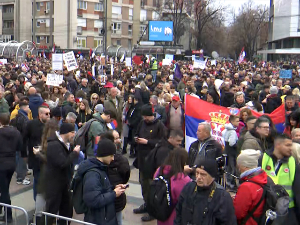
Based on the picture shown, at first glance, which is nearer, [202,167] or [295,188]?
[202,167]

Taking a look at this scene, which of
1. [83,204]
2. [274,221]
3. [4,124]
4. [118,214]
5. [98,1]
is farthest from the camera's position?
[98,1]

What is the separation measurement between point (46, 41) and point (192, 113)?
2282 inches

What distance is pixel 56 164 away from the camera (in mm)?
5648

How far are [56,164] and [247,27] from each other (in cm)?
7525

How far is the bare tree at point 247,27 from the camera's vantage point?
75.8 m

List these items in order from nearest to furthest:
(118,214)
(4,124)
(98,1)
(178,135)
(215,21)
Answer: (118,214), (178,135), (4,124), (98,1), (215,21)

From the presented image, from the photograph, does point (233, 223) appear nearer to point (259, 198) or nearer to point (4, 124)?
point (259, 198)

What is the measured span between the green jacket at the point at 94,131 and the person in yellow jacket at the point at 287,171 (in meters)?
3.08

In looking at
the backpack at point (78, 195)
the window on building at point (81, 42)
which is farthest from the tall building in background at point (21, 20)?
the backpack at point (78, 195)

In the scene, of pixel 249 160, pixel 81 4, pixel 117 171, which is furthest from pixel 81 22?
pixel 249 160

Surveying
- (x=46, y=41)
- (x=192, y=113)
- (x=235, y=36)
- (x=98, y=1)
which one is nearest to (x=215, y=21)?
(x=235, y=36)

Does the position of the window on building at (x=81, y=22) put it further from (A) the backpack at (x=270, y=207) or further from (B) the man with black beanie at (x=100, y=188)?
(A) the backpack at (x=270, y=207)

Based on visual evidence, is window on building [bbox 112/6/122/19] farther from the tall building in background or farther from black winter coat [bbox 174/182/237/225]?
black winter coat [bbox 174/182/237/225]

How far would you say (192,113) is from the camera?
27.4 ft
